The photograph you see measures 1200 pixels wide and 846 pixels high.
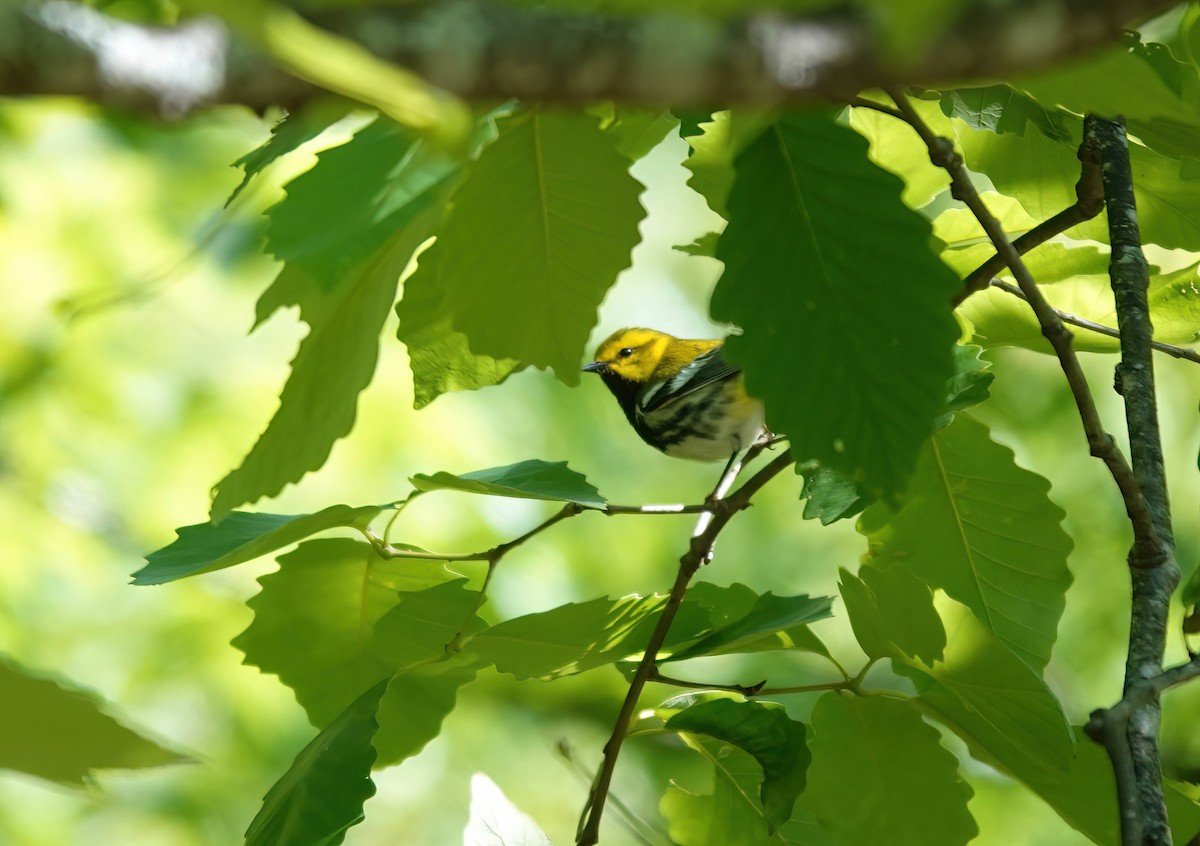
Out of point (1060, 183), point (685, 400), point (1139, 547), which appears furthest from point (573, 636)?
point (685, 400)

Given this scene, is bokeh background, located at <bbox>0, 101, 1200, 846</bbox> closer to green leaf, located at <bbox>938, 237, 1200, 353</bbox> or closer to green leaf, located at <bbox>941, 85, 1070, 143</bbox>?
green leaf, located at <bbox>938, 237, 1200, 353</bbox>

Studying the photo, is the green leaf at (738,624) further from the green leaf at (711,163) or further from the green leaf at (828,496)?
the green leaf at (711,163)

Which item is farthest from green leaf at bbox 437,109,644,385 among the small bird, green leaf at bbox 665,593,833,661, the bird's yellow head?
the bird's yellow head

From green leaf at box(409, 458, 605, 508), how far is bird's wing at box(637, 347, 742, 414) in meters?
0.88

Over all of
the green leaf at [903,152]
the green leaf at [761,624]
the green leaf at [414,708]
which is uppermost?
the green leaf at [903,152]

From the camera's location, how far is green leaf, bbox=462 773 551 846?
0.58 meters

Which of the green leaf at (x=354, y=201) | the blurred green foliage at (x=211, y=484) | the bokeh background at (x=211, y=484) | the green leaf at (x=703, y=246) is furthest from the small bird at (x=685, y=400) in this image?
the green leaf at (x=354, y=201)

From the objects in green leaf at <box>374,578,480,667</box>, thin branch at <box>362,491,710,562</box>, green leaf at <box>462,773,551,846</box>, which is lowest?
green leaf at <box>462,773,551,846</box>

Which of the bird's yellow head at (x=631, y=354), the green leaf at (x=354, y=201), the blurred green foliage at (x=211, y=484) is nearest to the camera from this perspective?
the green leaf at (x=354, y=201)

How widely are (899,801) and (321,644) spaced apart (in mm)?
310

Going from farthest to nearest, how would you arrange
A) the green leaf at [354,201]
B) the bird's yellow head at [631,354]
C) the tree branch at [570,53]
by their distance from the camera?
the bird's yellow head at [631,354]
the green leaf at [354,201]
the tree branch at [570,53]

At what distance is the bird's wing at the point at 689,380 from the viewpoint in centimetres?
151

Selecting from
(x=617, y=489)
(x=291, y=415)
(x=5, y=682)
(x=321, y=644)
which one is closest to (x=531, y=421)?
(x=617, y=489)

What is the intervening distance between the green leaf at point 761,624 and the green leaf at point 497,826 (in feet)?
0.39
